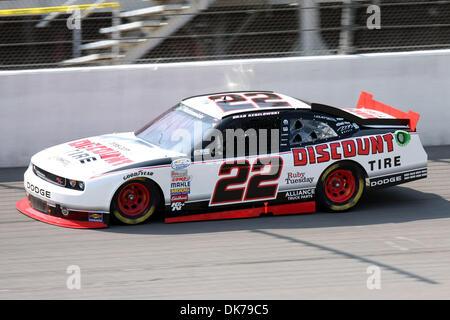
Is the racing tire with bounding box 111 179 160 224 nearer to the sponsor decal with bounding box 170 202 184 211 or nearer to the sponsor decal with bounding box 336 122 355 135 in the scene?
the sponsor decal with bounding box 170 202 184 211

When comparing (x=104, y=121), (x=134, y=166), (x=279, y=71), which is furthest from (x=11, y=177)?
(x=279, y=71)

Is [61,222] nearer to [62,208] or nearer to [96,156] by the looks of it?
[62,208]

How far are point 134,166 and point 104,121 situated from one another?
3378 millimetres

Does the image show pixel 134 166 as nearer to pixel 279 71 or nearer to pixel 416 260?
pixel 416 260

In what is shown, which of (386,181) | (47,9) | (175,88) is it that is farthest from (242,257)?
(47,9)

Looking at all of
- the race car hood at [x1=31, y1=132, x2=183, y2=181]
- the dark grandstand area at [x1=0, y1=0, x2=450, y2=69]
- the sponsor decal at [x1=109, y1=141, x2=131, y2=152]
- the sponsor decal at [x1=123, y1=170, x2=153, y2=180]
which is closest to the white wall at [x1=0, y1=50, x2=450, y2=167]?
the dark grandstand area at [x1=0, y1=0, x2=450, y2=69]

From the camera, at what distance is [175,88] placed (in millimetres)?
11148

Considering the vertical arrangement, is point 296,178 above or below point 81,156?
below

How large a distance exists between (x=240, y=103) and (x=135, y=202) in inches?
66.8

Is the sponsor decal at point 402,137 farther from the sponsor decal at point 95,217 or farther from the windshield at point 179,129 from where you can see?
the sponsor decal at point 95,217

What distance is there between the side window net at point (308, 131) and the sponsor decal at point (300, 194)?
548mm

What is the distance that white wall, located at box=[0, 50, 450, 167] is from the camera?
35.4 feet

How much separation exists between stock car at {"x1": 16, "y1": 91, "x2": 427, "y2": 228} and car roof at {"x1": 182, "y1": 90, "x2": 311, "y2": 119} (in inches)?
Answer: 0.6

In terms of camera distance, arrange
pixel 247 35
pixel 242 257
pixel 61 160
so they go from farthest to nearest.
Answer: pixel 247 35 < pixel 61 160 < pixel 242 257
